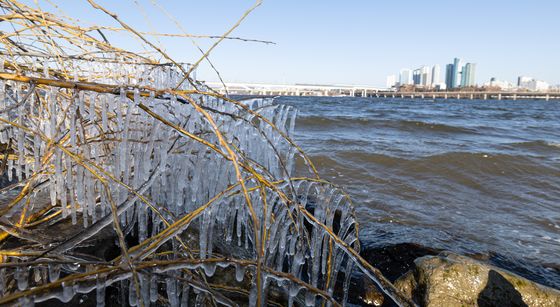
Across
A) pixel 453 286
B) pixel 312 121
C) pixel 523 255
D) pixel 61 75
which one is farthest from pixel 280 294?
pixel 312 121

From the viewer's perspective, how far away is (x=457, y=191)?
586cm

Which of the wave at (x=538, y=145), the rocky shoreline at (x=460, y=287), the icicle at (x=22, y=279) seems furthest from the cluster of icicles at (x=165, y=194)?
the wave at (x=538, y=145)

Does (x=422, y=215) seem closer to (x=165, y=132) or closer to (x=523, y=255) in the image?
(x=523, y=255)

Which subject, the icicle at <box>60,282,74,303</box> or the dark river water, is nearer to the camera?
the icicle at <box>60,282,74,303</box>

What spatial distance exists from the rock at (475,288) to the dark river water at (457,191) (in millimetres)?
955

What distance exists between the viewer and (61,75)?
78.2 inches

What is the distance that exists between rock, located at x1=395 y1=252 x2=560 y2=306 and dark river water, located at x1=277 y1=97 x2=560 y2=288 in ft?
3.13

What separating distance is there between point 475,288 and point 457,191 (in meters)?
3.80

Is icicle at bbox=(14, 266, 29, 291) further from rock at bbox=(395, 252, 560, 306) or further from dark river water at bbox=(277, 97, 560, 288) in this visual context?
dark river water at bbox=(277, 97, 560, 288)

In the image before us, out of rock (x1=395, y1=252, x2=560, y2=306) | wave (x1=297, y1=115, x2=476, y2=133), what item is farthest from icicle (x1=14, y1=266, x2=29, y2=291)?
wave (x1=297, y1=115, x2=476, y2=133)

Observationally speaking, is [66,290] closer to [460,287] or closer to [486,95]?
[460,287]

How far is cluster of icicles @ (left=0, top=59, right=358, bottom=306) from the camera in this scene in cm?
130

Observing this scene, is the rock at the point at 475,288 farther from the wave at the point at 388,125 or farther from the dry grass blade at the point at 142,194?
the wave at the point at 388,125

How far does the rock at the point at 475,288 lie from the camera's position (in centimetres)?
A: 230
